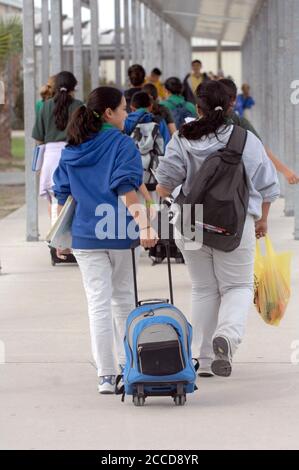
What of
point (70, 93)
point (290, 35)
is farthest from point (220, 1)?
point (70, 93)

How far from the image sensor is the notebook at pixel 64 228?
21.0ft

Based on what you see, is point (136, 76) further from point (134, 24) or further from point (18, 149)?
point (18, 149)

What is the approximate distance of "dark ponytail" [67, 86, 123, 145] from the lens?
20.6 ft

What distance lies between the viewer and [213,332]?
6797 millimetres

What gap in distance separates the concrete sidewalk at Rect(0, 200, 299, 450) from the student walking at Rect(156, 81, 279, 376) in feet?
0.82

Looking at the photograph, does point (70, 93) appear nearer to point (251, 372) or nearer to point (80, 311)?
point (80, 311)

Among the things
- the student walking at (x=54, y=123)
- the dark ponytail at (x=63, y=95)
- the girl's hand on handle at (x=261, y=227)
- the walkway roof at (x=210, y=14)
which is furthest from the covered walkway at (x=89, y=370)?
the walkway roof at (x=210, y=14)

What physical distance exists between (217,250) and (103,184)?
693 mm

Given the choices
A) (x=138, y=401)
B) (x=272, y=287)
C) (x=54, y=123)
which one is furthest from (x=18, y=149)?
(x=138, y=401)

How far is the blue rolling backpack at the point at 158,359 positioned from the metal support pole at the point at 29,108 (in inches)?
274

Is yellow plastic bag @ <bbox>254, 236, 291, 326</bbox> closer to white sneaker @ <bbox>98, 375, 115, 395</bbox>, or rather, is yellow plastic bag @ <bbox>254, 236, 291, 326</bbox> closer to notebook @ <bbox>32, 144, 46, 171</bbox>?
white sneaker @ <bbox>98, 375, 115, 395</bbox>

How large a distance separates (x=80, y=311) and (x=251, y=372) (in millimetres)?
2199

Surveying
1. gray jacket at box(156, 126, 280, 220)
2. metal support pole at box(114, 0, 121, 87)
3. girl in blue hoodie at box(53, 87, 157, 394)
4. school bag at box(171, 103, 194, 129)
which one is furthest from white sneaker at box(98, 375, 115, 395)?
metal support pole at box(114, 0, 121, 87)

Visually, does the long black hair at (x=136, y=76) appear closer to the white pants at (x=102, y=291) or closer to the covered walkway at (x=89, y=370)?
the covered walkway at (x=89, y=370)
